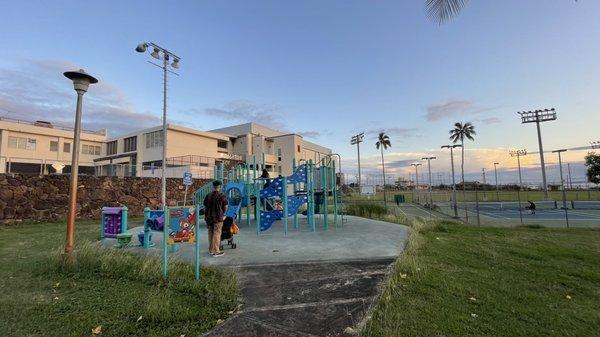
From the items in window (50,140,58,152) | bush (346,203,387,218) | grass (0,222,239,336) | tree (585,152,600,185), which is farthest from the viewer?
tree (585,152,600,185)

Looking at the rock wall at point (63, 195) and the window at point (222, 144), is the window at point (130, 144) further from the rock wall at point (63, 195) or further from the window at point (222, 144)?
the rock wall at point (63, 195)

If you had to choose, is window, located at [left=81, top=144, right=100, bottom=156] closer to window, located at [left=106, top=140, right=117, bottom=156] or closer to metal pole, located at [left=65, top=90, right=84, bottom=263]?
window, located at [left=106, top=140, right=117, bottom=156]

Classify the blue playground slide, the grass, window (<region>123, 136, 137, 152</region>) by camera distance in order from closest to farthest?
the grass < the blue playground slide < window (<region>123, 136, 137, 152</region>)

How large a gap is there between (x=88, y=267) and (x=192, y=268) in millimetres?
1889

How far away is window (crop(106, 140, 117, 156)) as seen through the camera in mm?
44731

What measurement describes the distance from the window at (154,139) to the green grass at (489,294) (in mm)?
35638

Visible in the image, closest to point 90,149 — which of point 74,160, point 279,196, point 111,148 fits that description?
point 111,148

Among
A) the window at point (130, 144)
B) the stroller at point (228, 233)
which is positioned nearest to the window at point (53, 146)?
the window at point (130, 144)

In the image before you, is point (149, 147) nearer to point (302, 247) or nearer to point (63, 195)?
point (63, 195)

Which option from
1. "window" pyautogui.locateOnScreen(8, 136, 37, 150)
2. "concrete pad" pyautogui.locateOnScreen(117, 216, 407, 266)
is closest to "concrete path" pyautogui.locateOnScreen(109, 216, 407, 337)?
"concrete pad" pyautogui.locateOnScreen(117, 216, 407, 266)

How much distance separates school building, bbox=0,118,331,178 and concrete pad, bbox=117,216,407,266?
20.7m

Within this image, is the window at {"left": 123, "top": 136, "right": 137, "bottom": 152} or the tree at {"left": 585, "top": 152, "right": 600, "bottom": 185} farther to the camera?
the tree at {"left": 585, "top": 152, "right": 600, "bottom": 185}

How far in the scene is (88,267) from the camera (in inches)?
227

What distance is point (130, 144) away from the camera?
1644 inches
